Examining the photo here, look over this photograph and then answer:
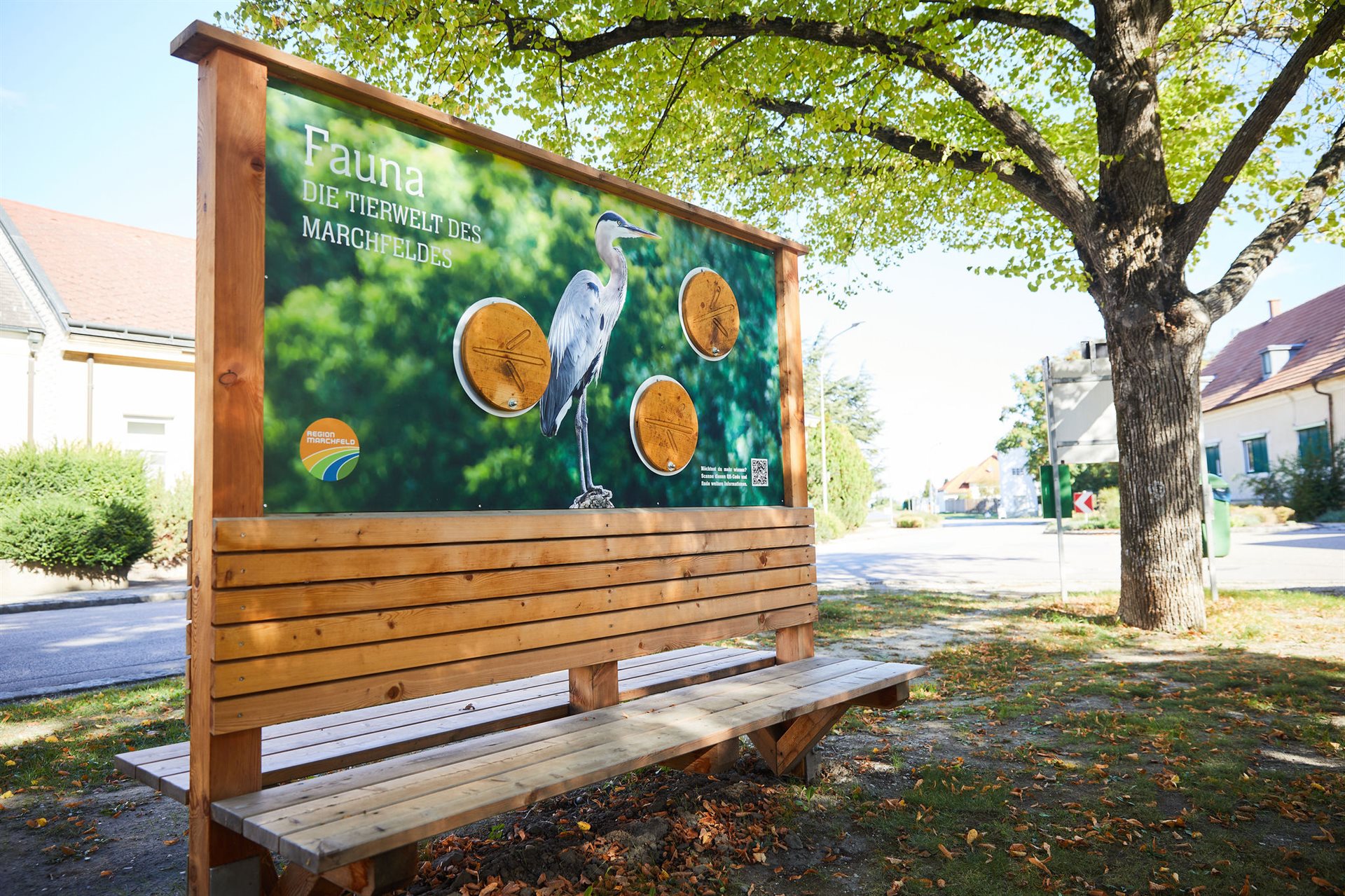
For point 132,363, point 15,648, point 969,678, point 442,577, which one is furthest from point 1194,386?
point 132,363

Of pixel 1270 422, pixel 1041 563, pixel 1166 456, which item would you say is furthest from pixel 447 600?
pixel 1270 422

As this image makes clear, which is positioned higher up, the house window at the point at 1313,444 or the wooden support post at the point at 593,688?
the house window at the point at 1313,444

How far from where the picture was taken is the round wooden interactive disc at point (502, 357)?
312 cm

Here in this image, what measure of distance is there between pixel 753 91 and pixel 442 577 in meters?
7.94

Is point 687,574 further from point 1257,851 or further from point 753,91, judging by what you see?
point 753,91

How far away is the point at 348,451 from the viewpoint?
2754mm

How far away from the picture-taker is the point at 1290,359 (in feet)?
107

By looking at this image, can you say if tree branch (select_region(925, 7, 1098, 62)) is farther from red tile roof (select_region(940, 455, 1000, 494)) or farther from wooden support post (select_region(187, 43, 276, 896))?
red tile roof (select_region(940, 455, 1000, 494))

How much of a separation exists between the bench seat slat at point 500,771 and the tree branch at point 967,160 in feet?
21.4

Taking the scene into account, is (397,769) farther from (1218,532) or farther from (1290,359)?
(1290,359)

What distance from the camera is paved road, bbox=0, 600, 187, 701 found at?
22.7 feet

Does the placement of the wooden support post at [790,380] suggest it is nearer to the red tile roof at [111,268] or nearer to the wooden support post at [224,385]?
the wooden support post at [224,385]

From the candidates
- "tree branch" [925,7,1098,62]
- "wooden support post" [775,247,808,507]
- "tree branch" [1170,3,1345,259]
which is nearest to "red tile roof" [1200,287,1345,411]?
"tree branch" [1170,3,1345,259]

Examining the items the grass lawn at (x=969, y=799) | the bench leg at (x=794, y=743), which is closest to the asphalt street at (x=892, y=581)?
the grass lawn at (x=969, y=799)
